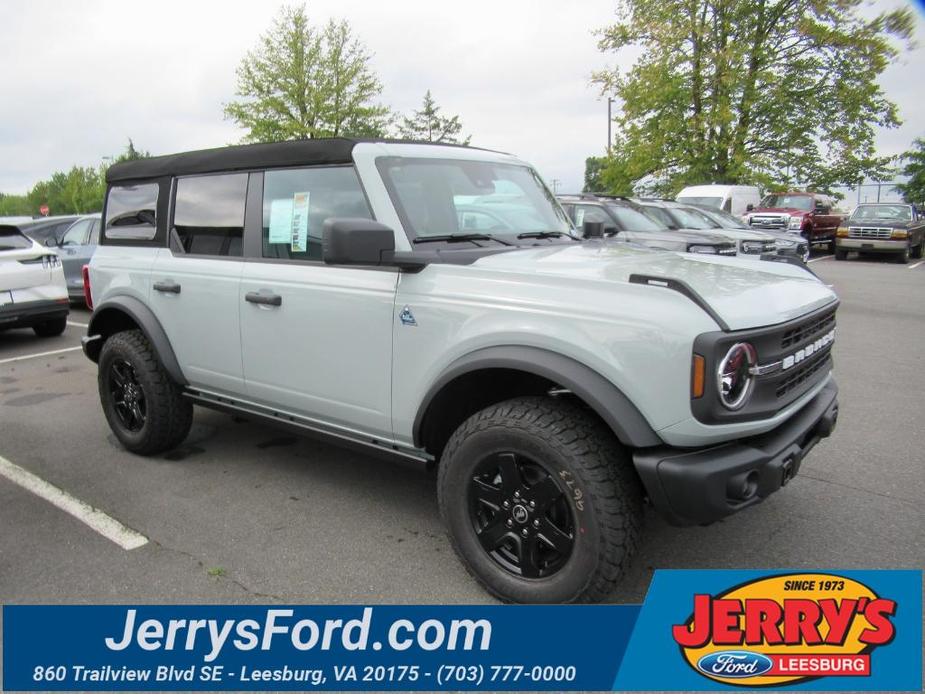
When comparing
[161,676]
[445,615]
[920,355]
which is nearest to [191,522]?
[161,676]

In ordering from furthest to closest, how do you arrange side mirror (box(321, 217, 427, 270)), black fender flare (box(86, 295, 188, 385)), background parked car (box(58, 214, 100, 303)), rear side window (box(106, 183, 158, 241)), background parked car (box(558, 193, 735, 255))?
1. background parked car (box(58, 214, 100, 303))
2. background parked car (box(558, 193, 735, 255))
3. rear side window (box(106, 183, 158, 241))
4. black fender flare (box(86, 295, 188, 385))
5. side mirror (box(321, 217, 427, 270))

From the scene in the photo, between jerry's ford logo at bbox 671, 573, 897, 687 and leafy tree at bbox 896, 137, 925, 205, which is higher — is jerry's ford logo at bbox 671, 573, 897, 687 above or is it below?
below

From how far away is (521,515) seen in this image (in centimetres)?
275

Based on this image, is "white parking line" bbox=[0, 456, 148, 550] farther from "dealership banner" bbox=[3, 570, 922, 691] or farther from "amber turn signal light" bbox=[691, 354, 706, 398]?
"amber turn signal light" bbox=[691, 354, 706, 398]

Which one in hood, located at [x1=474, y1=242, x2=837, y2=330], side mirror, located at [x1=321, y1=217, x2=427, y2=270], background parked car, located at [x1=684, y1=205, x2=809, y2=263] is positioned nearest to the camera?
hood, located at [x1=474, y1=242, x2=837, y2=330]

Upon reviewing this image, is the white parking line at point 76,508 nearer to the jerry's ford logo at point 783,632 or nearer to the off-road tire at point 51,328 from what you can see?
the jerry's ford logo at point 783,632

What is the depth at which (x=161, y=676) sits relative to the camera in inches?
96.1

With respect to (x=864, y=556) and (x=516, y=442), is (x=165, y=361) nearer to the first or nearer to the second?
(x=516, y=442)

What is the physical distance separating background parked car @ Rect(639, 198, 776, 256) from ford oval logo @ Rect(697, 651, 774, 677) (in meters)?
9.45

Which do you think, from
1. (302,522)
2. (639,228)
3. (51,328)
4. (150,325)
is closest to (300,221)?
(150,325)

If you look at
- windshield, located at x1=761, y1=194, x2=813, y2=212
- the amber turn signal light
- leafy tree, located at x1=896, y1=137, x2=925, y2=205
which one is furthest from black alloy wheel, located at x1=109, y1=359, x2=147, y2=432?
leafy tree, located at x1=896, y1=137, x2=925, y2=205

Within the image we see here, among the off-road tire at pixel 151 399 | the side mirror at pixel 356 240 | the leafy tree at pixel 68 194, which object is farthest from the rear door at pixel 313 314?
the leafy tree at pixel 68 194

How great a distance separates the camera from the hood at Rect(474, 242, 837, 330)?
100 inches

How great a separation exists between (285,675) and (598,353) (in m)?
1.57
